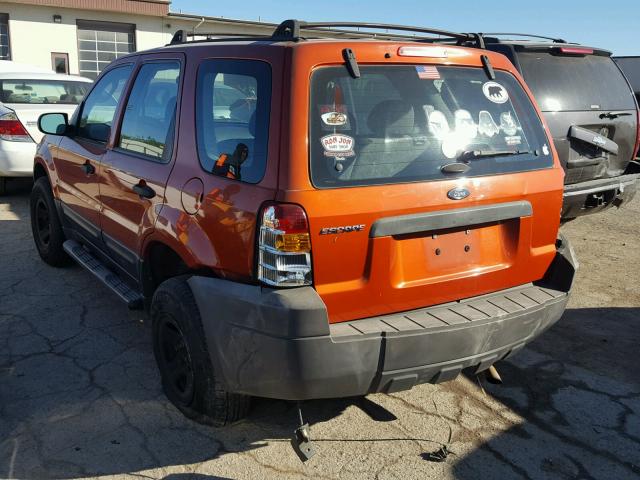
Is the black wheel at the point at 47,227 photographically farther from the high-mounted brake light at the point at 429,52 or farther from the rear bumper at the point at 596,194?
the rear bumper at the point at 596,194

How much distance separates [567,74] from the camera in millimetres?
5363

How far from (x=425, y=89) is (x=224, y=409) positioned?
70.3 inches

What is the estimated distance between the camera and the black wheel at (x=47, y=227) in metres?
5.30

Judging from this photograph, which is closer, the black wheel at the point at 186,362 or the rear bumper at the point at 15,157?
the black wheel at the point at 186,362

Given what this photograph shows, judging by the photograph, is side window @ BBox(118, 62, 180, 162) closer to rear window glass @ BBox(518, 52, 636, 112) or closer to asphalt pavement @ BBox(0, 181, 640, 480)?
asphalt pavement @ BBox(0, 181, 640, 480)

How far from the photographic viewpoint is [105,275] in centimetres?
416

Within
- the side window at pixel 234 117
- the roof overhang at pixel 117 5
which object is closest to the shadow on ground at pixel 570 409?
the side window at pixel 234 117

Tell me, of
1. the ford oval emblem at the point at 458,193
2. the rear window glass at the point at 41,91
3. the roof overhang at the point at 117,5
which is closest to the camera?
the ford oval emblem at the point at 458,193

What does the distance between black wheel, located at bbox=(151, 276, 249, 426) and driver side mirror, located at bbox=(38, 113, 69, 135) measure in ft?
7.35

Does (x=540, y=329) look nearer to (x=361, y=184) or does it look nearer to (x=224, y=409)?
(x=361, y=184)

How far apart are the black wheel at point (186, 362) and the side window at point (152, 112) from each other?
0.77m

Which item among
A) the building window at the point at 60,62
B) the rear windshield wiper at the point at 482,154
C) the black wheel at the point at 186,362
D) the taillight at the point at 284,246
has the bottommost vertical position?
the black wheel at the point at 186,362

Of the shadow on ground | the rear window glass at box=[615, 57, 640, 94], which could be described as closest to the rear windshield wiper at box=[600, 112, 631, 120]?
the shadow on ground

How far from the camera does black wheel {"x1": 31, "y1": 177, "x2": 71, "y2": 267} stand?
17.4ft
